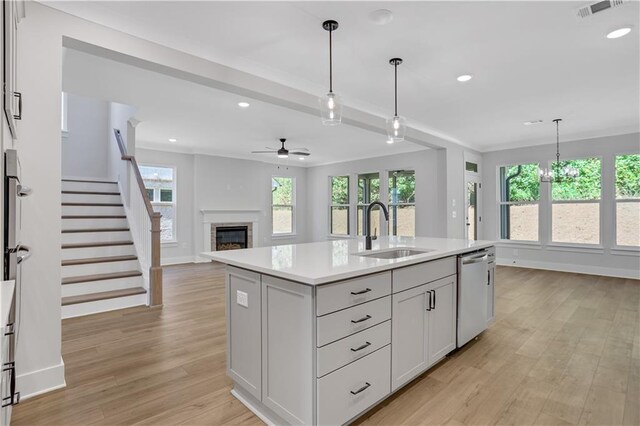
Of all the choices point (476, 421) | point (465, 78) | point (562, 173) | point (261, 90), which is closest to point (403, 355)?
point (476, 421)

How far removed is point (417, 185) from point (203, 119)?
190 inches

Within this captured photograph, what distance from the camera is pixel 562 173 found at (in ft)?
19.0

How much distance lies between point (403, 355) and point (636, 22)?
3122 millimetres

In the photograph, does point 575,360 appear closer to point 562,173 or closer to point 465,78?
point 465,78

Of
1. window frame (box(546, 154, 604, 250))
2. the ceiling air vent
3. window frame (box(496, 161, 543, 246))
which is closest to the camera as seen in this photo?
the ceiling air vent

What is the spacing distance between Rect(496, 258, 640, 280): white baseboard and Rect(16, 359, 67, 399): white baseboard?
7.71 meters

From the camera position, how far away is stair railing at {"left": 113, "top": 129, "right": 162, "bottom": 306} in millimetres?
4094

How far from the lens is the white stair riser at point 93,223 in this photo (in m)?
4.57

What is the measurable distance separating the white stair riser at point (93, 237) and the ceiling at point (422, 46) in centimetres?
305

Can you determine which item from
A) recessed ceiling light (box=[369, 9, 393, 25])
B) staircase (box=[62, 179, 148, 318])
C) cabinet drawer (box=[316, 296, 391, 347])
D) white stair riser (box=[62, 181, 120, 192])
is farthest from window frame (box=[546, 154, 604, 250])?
white stair riser (box=[62, 181, 120, 192])

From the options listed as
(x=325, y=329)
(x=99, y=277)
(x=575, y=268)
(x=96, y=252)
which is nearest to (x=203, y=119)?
(x=96, y=252)

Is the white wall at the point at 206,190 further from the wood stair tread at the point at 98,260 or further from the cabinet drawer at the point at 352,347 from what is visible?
the cabinet drawer at the point at 352,347

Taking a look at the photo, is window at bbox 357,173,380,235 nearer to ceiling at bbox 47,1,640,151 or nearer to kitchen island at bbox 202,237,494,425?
ceiling at bbox 47,1,640,151

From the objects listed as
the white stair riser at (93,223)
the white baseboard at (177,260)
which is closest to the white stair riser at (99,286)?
the white stair riser at (93,223)
